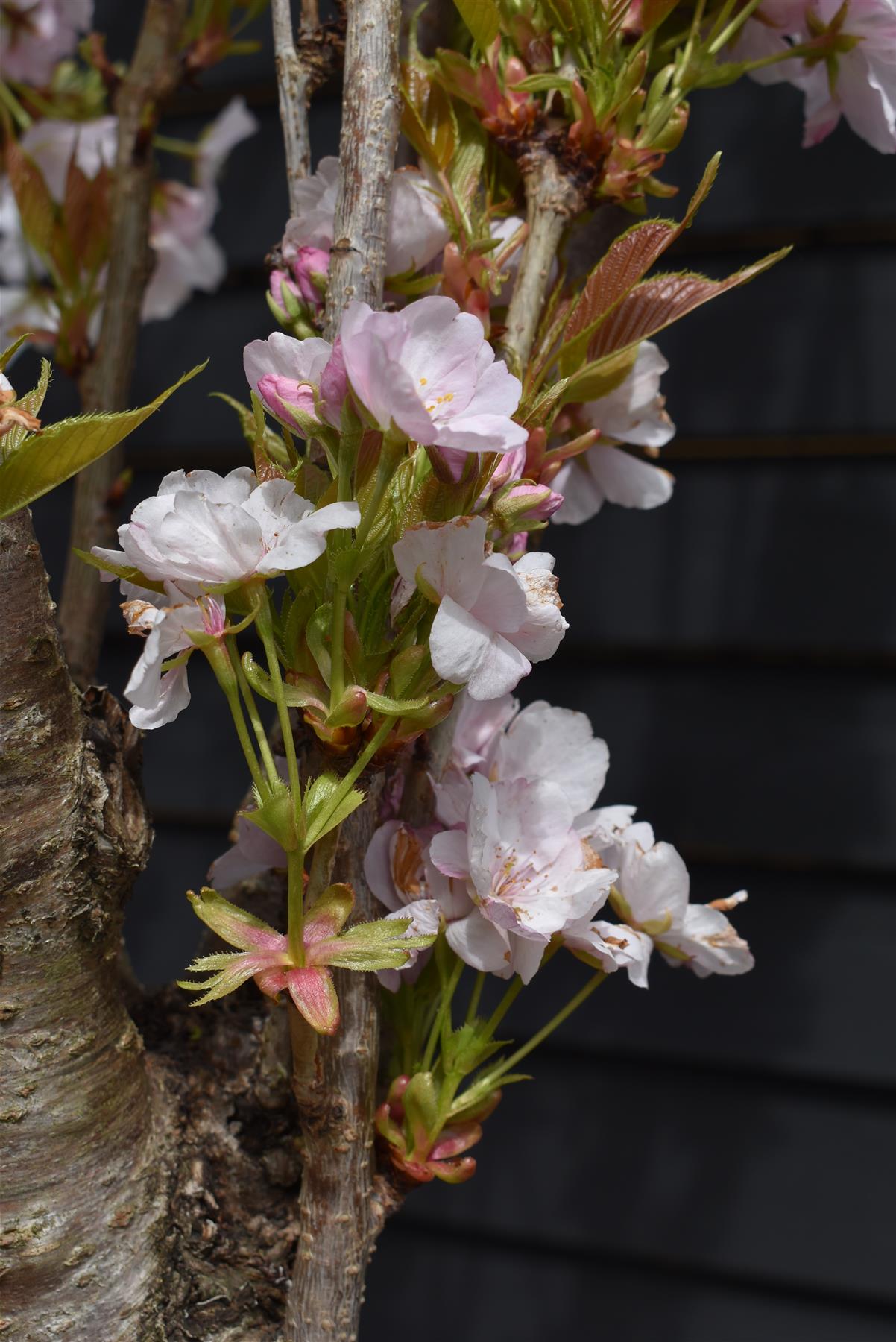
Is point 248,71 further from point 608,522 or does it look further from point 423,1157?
point 423,1157

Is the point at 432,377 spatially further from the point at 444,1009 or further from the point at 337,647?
the point at 444,1009

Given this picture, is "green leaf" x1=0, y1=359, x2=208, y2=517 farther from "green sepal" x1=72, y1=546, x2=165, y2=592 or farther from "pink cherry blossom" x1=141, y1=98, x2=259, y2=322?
"pink cherry blossom" x1=141, y1=98, x2=259, y2=322

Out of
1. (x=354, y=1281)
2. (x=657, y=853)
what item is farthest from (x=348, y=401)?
(x=354, y=1281)

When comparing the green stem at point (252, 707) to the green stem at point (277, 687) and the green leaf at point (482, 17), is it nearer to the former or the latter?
the green stem at point (277, 687)

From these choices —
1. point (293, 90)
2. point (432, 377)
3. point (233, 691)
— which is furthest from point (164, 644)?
Result: point (293, 90)

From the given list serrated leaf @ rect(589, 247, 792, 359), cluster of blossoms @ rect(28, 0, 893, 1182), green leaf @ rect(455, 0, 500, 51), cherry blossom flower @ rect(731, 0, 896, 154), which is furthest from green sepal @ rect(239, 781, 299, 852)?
cherry blossom flower @ rect(731, 0, 896, 154)
